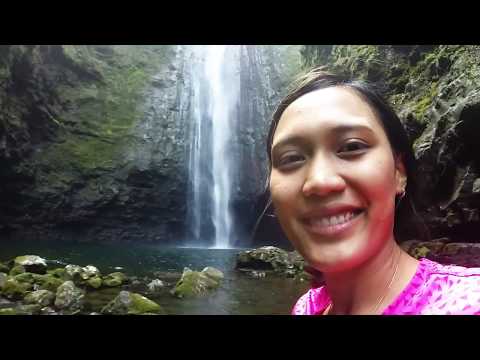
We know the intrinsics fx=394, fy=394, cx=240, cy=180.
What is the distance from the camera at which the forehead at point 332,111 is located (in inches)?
38.1

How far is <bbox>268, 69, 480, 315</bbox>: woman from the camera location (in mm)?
954

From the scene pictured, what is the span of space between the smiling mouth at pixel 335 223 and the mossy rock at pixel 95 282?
443 centimetres

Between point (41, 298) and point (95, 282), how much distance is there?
854mm

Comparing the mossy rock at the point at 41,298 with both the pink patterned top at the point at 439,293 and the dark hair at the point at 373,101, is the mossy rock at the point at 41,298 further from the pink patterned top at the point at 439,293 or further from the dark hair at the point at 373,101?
the pink patterned top at the point at 439,293

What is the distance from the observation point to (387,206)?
964 mm

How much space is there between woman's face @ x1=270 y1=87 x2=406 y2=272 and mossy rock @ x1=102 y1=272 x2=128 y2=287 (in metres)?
4.55

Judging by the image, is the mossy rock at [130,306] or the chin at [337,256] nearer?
the chin at [337,256]

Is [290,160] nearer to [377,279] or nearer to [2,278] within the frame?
[377,279]

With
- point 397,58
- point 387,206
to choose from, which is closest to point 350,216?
point 387,206

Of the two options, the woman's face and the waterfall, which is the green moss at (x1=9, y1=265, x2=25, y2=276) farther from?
the waterfall

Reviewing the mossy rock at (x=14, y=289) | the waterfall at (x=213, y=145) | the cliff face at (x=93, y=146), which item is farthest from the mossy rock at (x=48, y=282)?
the waterfall at (x=213, y=145)

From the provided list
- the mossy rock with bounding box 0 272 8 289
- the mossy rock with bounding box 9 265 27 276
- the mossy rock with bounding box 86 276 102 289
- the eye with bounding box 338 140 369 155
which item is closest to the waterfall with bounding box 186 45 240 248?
the mossy rock with bounding box 86 276 102 289

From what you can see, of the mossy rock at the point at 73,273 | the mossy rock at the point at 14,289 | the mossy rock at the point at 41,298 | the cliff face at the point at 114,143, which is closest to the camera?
the mossy rock at the point at 41,298
